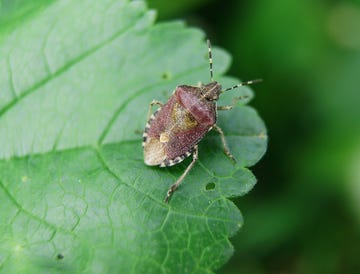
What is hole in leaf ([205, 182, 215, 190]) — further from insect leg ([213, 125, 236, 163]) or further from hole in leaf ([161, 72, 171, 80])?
hole in leaf ([161, 72, 171, 80])

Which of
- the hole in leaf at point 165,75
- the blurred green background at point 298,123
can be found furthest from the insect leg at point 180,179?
the blurred green background at point 298,123

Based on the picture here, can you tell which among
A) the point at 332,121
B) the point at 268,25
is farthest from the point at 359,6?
the point at 332,121

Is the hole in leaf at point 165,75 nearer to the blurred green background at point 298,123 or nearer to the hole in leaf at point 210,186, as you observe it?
the hole in leaf at point 210,186

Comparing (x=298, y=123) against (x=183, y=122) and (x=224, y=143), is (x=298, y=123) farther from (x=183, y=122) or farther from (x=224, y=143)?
(x=224, y=143)

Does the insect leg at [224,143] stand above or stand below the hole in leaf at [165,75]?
below

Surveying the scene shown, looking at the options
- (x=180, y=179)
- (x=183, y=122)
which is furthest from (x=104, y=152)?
(x=183, y=122)

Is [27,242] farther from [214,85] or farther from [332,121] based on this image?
[332,121]

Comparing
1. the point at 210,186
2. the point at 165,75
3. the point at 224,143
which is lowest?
the point at 210,186
